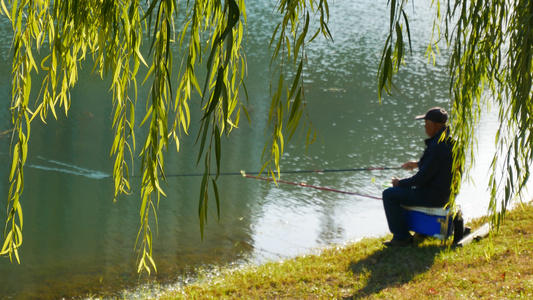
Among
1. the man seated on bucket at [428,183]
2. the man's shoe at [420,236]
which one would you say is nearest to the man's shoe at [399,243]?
the man seated on bucket at [428,183]

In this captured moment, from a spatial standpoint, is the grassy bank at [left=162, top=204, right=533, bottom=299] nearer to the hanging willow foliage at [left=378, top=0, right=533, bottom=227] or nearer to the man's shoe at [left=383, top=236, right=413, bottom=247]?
the man's shoe at [left=383, top=236, right=413, bottom=247]

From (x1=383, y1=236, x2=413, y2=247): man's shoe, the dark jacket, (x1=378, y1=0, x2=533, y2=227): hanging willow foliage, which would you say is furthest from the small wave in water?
(x1=378, y1=0, x2=533, y2=227): hanging willow foliage

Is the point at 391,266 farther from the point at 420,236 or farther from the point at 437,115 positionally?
the point at 437,115

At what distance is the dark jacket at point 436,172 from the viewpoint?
16.5 ft

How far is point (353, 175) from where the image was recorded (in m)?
8.98

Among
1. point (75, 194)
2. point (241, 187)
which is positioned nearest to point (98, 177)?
point (75, 194)

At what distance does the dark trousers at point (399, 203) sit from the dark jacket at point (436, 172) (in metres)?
0.07

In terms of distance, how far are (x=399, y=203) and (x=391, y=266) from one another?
1.94 ft

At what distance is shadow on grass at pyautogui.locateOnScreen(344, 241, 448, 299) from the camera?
458 centimetres

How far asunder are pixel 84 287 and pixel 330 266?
2024mm

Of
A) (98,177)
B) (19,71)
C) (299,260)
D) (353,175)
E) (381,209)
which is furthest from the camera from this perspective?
(353,175)

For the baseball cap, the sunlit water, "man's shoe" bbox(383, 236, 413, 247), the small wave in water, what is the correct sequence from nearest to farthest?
the baseball cap → "man's shoe" bbox(383, 236, 413, 247) → the sunlit water → the small wave in water

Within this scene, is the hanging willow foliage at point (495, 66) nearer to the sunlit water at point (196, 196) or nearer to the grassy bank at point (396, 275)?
the grassy bank at point (396, 275)

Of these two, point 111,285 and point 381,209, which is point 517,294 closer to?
point 111,285
